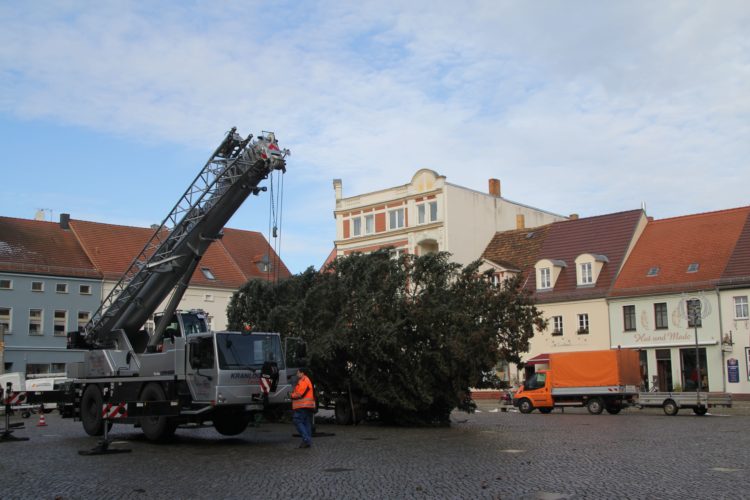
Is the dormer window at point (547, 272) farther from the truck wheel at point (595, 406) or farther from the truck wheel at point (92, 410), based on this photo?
the truck wheel at point (92, 410)

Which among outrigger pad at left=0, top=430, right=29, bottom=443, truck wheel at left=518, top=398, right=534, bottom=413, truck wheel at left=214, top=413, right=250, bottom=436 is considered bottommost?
truck wheel at left=518, top=398, right=534, bottom=413

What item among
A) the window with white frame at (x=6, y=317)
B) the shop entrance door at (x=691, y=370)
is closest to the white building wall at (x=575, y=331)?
the shop entrance door at (x=691, y=370)

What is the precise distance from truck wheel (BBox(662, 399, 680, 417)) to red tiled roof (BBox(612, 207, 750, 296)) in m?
12.9

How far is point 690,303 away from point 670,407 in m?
12.5

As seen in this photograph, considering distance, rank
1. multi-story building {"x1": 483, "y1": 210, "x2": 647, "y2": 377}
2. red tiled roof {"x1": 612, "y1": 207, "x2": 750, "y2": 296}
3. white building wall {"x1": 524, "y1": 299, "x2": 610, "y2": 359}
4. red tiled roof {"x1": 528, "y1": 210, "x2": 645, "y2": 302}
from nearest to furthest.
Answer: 1. red tiled roof {"x1": 612, "y1": 207, "x2": 750, "y2": 296}
2. white building wall {"x1": 524, "y1": 299, "x2": 610, "y2": 359}
3. multi-story building {"x1": 483, "y1": 210, "x2": 647, "y2": 377}
4. red tiled roof {"x1": 528, "y1": 210, "x2": 645, "y2": 302}

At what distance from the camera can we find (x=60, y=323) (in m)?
54.5

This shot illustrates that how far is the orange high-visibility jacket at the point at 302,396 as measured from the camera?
18.0 metres

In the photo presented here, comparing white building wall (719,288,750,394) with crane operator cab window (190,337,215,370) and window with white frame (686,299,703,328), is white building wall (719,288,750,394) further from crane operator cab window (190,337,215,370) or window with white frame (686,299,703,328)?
crane operator cab window (190,337,215,370)

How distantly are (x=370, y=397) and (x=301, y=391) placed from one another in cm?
833

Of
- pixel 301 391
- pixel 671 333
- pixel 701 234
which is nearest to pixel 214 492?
pixel 301 391

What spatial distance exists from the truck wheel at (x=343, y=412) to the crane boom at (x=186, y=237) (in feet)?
25.4

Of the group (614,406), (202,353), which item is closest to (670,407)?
(614,406)

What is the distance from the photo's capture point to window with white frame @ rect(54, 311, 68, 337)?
54.3 meters

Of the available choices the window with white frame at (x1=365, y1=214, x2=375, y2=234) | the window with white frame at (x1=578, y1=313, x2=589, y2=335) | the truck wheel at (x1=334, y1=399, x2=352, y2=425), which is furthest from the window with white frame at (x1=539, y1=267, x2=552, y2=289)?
the truck wheel at (x1=334, y1=399, x2=352, y2=425)
